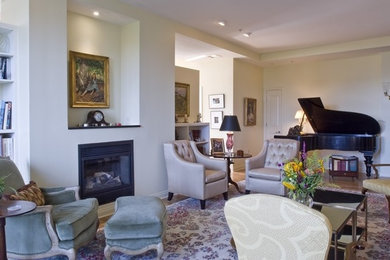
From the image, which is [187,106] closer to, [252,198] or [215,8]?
[215,8]

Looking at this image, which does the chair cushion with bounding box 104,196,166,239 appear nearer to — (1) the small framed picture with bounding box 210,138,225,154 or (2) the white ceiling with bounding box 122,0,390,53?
(2) the white ceiling with bounding box 122,0,390,53

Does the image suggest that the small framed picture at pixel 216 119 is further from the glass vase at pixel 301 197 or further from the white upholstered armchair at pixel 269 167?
the glass vase at pixel 301 197

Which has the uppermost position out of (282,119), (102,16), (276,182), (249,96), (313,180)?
(102,16)

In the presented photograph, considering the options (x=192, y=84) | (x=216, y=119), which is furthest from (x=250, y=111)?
(x=192, y=84)

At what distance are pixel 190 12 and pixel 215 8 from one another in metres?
0.41

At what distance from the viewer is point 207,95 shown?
7.49 m

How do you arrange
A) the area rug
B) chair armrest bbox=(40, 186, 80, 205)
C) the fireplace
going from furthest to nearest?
the fireplace < chair armrest bbox=(40, 186, 80, 205) < the area rug

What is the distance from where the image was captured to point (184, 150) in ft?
15.5

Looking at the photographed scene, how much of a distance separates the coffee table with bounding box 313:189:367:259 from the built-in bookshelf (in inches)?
133

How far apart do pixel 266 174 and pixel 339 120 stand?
113 inches

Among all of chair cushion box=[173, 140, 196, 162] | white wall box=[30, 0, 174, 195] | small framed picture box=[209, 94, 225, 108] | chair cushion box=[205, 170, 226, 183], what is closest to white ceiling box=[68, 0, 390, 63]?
white wall box=[30, 0, 174, 195]

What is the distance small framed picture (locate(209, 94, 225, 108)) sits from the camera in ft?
23.5

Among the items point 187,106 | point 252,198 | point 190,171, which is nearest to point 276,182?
point 190,171

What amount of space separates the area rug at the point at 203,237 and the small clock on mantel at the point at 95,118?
1.54 meters
